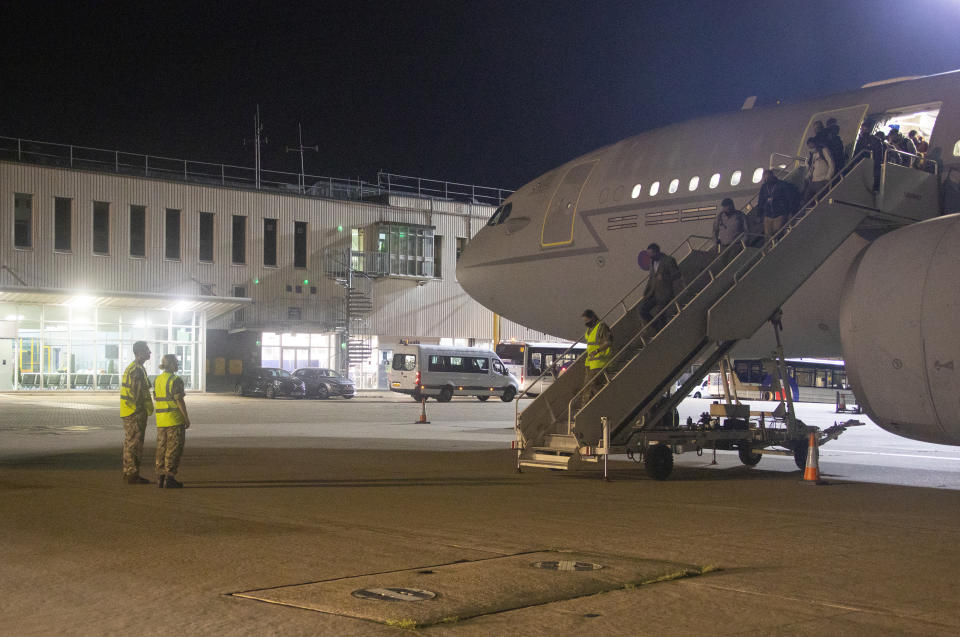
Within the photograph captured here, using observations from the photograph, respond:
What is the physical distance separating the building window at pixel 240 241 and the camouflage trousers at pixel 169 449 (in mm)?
41411

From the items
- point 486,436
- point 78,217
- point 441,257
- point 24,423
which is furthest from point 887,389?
point 441,257

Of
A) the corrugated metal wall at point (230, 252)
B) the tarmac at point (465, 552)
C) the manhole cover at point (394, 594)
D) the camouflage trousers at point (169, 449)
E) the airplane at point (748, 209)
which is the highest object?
the corrugated metal wall at point (230, 252)

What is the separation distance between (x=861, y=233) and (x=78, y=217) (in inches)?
1640

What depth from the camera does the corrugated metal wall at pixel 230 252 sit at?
156 feet

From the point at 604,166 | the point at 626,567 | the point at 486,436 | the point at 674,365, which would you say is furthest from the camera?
the point at 486,436

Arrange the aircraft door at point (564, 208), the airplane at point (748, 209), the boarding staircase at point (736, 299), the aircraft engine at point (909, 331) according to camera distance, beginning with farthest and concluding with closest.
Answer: the aircraft door at point (564, 208) < the boarding staircase at point (736, 299) < the airplane at point (748, 209) < the aircraft engine at point (909, 331)

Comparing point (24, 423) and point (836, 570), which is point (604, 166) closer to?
point (836, 570)

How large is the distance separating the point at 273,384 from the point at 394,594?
40687 millimetres

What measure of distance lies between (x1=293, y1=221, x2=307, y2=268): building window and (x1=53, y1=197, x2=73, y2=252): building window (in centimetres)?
1142

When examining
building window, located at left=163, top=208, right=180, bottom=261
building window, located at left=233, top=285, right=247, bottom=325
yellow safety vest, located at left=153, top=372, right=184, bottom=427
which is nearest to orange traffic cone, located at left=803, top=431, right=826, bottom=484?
yellow safety vest, located at left=153, top=372, right=184, bottom=427

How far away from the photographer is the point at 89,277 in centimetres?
4875

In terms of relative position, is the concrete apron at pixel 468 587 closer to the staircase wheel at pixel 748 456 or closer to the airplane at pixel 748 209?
the airplane at pixel 748 209

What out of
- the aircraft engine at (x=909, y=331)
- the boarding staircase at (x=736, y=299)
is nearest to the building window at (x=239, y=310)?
the boarding staircase at (x=736, y=299)

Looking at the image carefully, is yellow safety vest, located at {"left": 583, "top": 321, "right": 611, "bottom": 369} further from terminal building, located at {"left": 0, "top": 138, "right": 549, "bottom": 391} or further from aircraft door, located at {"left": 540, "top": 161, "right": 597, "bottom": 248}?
terminal building, located at {"left": 0, "top": 138, "right": 549, "bottom": 391}
